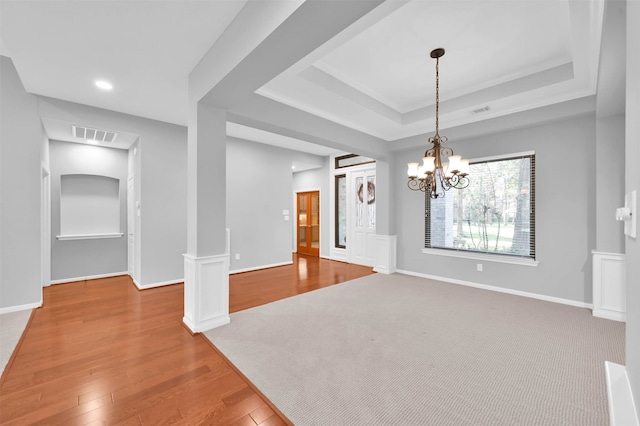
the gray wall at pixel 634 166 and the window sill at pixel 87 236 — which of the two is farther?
the window sill at pixel 87 236

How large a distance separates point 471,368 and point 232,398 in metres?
1.88

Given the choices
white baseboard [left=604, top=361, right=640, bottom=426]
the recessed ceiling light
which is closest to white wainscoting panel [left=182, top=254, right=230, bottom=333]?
the recessed ceiling light

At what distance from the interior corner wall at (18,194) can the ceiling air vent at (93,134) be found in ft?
1.95

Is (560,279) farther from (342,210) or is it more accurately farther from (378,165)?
(342,210)

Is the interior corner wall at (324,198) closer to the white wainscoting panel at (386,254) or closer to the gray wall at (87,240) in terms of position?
the white wainscoting panel at (386,254)

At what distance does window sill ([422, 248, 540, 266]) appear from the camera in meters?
4.04

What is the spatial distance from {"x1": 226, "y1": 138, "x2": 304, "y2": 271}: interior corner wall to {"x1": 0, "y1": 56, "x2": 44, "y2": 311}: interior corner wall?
275 centimetres

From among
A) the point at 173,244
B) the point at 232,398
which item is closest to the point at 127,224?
the point at 173,244

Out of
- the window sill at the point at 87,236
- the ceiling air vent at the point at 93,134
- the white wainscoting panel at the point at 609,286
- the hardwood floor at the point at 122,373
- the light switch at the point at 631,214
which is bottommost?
the hardwood floor at the point at 122,373

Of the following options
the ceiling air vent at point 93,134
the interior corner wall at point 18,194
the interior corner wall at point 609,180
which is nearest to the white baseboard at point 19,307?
the interior corner wall at point 18,194

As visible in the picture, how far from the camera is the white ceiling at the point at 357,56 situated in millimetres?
2172

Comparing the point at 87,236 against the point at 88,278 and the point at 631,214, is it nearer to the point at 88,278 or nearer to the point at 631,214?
the point at 88,278

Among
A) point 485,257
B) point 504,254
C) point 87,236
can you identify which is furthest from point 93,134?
point 504,254

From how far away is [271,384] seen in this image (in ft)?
6.62
